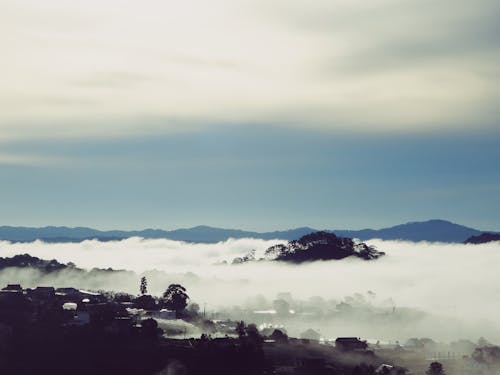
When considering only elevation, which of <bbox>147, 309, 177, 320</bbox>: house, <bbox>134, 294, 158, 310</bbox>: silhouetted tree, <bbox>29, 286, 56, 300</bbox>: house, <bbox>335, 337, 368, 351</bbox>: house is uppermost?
<bbox>29, 286, 56, 300</bbox>: house

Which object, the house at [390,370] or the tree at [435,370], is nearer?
the tree at [435,370]

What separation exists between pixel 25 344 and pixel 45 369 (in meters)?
7.50

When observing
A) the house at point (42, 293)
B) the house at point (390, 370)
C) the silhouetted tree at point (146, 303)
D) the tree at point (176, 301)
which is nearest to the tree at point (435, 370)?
the house at point (390, 370)

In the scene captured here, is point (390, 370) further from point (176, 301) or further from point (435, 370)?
point (176, 301)

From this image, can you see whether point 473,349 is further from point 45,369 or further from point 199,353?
point 45,369

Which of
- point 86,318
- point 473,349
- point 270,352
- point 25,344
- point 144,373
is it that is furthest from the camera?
point 473,349

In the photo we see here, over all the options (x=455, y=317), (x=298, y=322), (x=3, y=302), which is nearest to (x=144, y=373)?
(x=3, y=302)

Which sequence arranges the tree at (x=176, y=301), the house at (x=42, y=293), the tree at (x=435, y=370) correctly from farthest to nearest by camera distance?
the tree at (x=176, y=301) < the house at (x=42, y=293) < the tree at (x=435, y=370)

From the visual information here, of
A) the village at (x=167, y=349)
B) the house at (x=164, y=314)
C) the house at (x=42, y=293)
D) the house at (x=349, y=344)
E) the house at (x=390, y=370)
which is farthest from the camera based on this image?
the house at (x=164, y=314)

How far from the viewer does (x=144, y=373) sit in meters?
95.2

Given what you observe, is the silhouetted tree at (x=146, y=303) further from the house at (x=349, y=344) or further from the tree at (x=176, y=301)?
the house at (x=349, y=344)

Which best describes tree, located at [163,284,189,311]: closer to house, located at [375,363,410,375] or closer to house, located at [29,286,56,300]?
house, located at [29,286,56,300]

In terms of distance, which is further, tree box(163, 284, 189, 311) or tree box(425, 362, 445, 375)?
tree box(163, 284, 189, 311)

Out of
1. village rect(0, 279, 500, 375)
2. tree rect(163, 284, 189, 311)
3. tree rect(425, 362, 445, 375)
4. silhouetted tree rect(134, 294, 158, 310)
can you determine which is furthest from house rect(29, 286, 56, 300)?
tree rect(425, 362, 445, 375)
